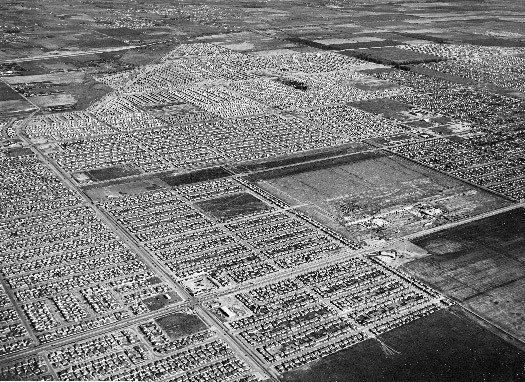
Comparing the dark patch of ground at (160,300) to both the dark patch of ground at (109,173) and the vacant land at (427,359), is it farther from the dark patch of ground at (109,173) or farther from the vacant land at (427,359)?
the dark patch of ground at (109,173)

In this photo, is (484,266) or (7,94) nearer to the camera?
(484,266)

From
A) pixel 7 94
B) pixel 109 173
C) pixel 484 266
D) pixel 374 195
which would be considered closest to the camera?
pixel 484 266

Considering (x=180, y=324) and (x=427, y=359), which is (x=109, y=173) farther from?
(x=427, y=359)

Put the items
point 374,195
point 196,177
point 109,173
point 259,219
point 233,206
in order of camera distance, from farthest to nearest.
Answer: point 109,173
point 196,177
point 374,195
point 233,206
point 259,219

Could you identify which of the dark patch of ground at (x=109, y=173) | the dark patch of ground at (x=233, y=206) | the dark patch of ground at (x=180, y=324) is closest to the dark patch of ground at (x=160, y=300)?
the dark patch of ground at (x=180, y=324)

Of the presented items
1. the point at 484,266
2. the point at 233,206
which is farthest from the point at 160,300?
the point at 484,266

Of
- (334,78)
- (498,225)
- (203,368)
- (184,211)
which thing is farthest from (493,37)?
(203,368)

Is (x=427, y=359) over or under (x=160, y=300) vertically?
under

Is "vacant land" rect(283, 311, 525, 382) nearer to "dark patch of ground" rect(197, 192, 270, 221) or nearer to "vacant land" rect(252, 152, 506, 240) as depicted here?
"vacant land" rect(252, 152, 506, 240)

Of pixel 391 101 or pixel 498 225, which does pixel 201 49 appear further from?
pixel 498 225
